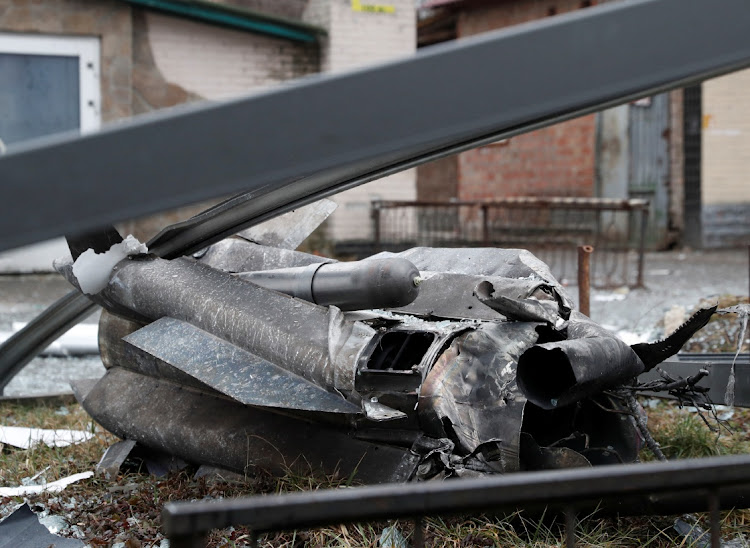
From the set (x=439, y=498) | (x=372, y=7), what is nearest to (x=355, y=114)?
(x=439, y=498)

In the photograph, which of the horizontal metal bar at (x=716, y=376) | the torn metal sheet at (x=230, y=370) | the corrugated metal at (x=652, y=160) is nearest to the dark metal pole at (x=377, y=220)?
the corrugated metal at (x=652, y=160)

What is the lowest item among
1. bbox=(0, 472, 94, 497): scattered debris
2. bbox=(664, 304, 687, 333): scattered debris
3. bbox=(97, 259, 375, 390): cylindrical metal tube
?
bbox=(0, 472, 94, 497): scattered debris

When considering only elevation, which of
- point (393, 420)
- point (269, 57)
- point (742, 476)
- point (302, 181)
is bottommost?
point (393, 420)

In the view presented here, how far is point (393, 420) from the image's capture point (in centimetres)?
303

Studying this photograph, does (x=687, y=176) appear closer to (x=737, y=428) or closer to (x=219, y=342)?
(x=737, y=428)

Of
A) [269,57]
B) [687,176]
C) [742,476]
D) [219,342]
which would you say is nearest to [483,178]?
[687,176]

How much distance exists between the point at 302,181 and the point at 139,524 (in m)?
1.43

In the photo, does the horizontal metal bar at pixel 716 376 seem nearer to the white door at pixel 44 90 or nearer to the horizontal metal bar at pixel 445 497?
the horizontal metal bar at pixel 445 497

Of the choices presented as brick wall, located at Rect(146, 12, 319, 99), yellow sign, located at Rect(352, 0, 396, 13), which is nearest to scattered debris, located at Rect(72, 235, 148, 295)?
brick wall, located at Rect(146, 12, 319, 99)

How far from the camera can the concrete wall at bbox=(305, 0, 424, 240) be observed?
11391 mm

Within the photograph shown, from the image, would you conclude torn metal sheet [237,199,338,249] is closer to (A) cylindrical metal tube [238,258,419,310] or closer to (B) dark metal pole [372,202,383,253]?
(A) cylindrical metal tube [238,258,419,310]

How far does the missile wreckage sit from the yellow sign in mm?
8400

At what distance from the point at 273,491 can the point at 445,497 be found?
1.91m

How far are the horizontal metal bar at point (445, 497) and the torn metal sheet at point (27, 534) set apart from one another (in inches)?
68.4
